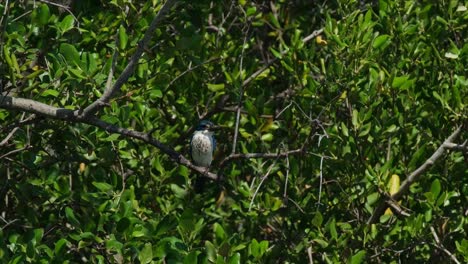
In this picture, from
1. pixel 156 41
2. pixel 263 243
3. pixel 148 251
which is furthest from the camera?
pixel 156 41

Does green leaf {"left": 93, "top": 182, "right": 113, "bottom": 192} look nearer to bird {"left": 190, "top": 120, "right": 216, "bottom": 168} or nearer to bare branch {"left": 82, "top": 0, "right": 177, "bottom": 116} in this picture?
bare branch {"left": 82, "top": 0, "right": 177, "bottom": 116}

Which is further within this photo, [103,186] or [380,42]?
[380,42]

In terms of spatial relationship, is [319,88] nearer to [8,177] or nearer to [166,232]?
[166,232]

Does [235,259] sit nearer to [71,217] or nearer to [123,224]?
[123,224]

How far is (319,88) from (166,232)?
4.43ft

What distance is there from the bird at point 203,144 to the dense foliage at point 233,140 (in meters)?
0.09

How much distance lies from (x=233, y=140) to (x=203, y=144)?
A: 1.20 meters

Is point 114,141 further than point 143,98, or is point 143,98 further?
point 114,141

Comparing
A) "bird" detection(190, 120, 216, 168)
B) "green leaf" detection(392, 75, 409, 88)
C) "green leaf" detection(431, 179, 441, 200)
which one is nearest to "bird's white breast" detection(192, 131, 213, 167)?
"bird" detection(190, 120, 216, 168)

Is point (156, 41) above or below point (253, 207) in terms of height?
above

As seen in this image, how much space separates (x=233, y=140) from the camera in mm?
6043

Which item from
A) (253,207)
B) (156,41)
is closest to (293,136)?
(253,207)

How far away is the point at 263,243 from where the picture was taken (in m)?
5.34

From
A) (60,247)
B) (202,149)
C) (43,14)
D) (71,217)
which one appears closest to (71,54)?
(43,14)
